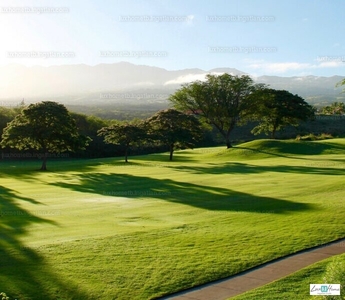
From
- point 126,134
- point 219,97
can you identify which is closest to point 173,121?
A: point 126,134

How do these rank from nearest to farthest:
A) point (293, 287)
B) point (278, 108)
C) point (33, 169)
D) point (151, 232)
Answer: point (293, 287)
point (151, 232)
point (33, 169)
point (278, 108)

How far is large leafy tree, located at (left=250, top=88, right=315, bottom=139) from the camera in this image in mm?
66250

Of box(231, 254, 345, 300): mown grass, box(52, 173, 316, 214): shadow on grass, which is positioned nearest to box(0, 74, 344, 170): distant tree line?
box(52, 173, 316, 214): shadow on grass

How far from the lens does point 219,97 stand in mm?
64875

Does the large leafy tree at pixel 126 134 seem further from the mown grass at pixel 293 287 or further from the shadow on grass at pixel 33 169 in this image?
the mown grass at pixel 293 287

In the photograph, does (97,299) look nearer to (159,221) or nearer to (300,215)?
(159,221)

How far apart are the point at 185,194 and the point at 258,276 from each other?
14.4m

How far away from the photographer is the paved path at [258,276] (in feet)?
33.9

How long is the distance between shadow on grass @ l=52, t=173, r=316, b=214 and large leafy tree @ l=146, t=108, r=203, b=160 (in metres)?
18.3

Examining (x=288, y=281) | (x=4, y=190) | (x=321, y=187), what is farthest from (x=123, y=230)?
(x=4, y=190)

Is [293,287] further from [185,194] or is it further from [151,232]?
[185,194]

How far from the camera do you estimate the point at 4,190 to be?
30.2 metres

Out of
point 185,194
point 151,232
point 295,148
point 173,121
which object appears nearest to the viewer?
point 151,232

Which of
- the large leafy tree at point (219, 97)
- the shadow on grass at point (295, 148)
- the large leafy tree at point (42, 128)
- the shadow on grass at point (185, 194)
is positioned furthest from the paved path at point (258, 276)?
the large leafy tree at point (219, 97)
